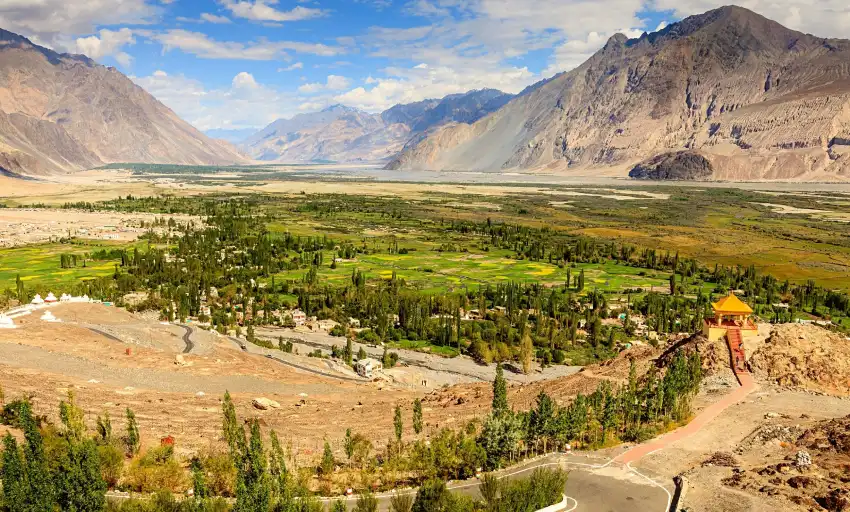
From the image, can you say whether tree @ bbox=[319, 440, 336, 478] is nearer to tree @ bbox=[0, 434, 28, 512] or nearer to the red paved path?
tree @ bbox=[0, 434, 28, 512]

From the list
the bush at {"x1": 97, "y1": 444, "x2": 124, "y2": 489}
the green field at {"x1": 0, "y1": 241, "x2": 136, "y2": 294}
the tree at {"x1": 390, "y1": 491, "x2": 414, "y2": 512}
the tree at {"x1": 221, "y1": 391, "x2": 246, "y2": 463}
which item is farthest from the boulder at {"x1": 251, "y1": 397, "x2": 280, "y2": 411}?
the green field at {"x1": 0, "y1": 241, "x2": 136, "y2": 294}

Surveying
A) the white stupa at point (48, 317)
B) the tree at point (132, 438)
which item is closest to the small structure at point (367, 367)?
the tree at point (132, 438)

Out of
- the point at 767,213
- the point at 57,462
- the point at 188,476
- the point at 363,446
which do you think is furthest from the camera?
the point at 767,213

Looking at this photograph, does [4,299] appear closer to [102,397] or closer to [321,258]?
[102,397]

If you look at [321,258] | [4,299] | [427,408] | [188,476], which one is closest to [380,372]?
[427,408]

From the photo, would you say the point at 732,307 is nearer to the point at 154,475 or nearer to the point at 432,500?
the point at 432,500

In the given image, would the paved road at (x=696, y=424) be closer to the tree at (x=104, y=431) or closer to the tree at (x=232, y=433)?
the tree at (x=232, y=433)
